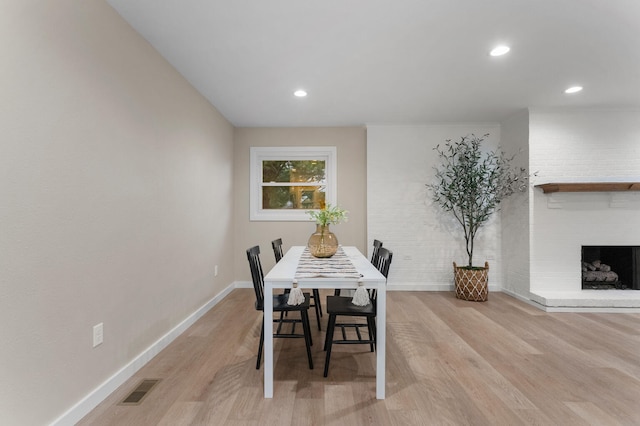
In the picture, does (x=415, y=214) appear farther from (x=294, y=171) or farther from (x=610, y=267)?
(x=610, y=267)

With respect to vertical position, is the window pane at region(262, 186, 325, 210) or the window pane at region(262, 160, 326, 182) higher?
the window pane at region(262, 160, 326, 182)

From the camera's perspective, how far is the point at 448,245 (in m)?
4.56

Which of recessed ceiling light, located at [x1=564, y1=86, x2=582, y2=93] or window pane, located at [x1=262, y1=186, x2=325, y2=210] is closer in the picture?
recessed ceiling light, located at [x1=564, y1=86, x2=582, y2=93]

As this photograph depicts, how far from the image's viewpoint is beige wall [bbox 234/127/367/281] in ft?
15.5

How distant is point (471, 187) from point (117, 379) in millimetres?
4191

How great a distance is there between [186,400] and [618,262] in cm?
524

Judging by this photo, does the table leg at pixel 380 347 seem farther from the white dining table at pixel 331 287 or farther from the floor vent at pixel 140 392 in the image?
the floor vent at pixel 140 392

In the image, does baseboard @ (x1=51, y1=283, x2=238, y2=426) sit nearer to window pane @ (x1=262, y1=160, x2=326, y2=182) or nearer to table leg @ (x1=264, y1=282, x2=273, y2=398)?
table leg @ (x1=264, y1=282, x2=273, y2=398)

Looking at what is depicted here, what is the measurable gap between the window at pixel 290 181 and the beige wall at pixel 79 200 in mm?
1918


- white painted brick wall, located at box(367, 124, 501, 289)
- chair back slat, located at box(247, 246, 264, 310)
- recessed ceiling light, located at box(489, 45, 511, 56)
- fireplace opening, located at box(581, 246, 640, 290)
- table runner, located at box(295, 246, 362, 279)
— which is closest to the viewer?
table runner, located at box(295, 246, 362, 279)

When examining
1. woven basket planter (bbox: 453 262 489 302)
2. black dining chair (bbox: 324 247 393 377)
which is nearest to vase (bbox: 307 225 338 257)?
black dining chair (bbox: 324 247 393 377)

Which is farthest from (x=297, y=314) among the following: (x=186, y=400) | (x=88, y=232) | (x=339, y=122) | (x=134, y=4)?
(x=134, y=4)

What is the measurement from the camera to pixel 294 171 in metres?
4.83

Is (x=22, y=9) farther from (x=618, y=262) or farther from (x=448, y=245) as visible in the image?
(x=618, y=262)
